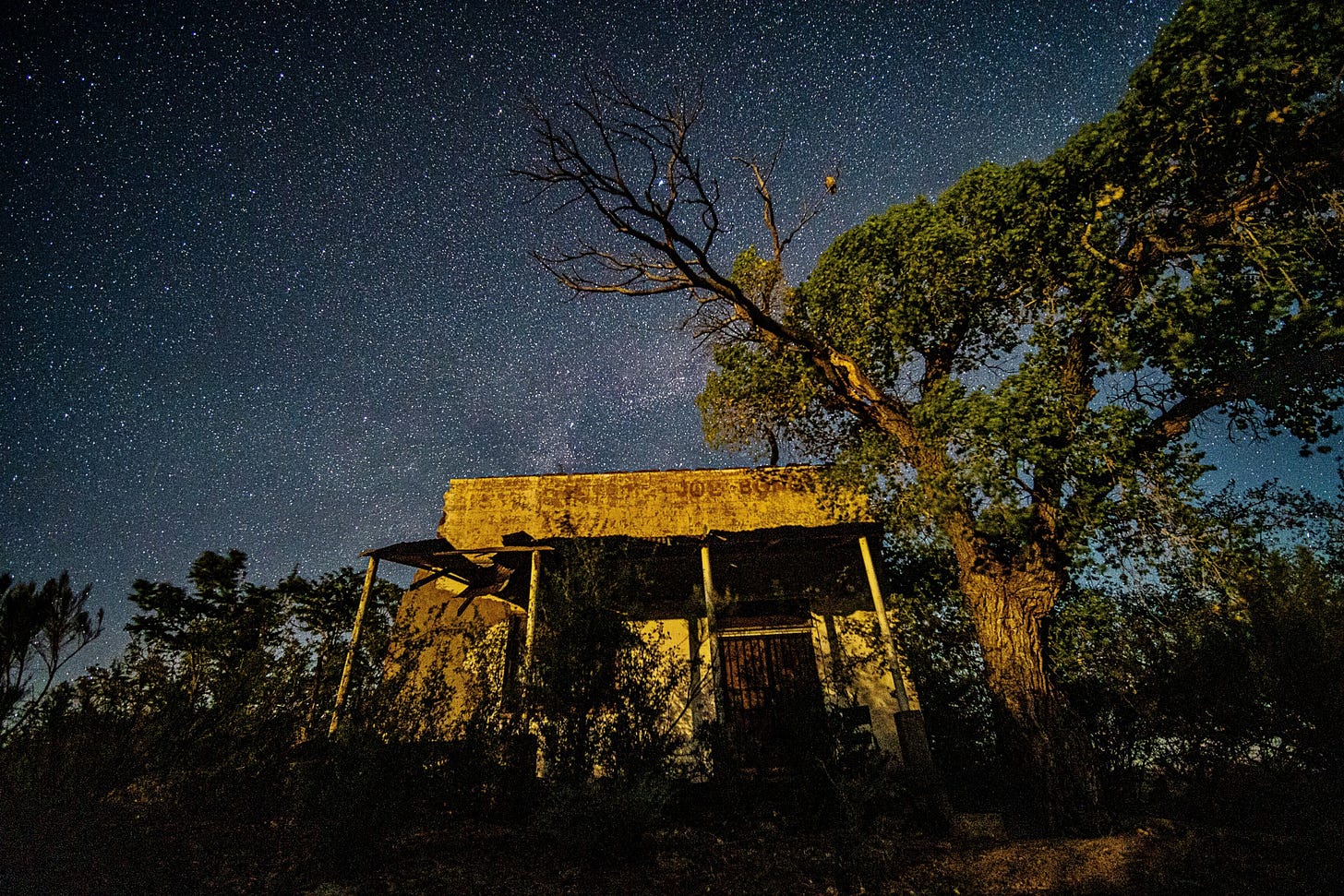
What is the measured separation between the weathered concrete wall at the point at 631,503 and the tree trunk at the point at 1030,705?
5256 mm

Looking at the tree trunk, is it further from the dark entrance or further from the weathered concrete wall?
the weathered concrete wall

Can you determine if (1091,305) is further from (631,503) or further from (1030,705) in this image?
(631,503)

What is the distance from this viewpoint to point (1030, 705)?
734 cm

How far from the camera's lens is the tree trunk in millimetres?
6629

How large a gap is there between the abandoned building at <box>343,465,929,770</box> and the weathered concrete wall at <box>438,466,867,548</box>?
0.11ft

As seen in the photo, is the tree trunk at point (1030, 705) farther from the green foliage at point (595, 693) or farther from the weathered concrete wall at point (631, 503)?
the weathered concrete wall at point (631, 503)

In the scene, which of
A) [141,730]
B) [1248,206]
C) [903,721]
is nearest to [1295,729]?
[903,721]

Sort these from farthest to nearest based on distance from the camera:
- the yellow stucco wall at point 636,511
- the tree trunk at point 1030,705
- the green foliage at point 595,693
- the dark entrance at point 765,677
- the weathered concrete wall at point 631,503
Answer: the weathered concrete wall at point 631,503 → the yellow stucco wall at point 636,511 → the dark entrance at point 765,677 → the tree trunk at point 1030,705 → the green foliage at point 595,693

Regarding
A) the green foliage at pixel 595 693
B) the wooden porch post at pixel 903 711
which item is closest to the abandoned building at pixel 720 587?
the wooden porch post at pixel 903 711

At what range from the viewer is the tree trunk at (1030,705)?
6.63 m

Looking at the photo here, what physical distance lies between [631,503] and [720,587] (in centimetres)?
314

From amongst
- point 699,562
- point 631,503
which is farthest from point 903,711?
point 631,503

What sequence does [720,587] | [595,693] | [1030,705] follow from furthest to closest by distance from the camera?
[720,587], [1030,705], [595,693]

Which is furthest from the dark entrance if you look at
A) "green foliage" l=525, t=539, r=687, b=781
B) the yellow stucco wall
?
"green foliage" l=525, t=539, r=687, b=781
